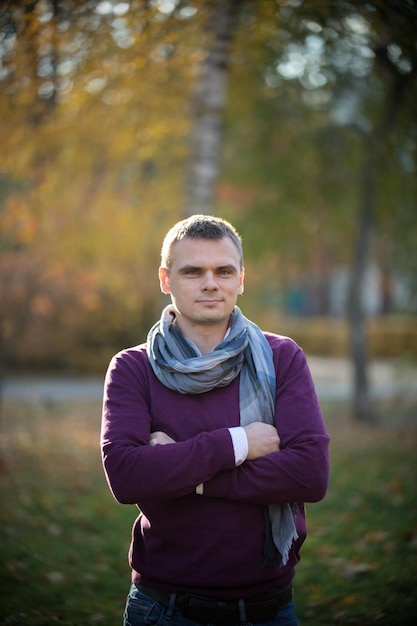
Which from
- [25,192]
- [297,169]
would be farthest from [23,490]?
[297,169]

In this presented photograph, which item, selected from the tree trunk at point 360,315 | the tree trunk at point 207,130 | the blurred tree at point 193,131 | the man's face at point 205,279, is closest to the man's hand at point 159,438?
the man's face at point 205,279

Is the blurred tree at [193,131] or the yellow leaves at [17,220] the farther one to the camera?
the yellow leaves at [17,220]

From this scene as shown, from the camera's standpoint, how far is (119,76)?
23.4 feet

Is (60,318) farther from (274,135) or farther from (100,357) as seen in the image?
(274,135)

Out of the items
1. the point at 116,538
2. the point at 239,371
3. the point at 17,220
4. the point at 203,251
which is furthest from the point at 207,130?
the point at 239,371

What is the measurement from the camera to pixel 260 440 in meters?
2.48

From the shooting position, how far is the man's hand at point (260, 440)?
8.09 ft

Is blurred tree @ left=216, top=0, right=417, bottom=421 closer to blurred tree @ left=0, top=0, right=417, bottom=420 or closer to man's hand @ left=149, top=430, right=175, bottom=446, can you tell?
blurred tree @ left=0, top=0, right=417, bottom=420

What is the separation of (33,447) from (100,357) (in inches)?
368

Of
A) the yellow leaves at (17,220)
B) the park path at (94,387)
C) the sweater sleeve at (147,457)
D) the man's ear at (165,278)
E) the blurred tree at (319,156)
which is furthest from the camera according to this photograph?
the park path at (94,387)

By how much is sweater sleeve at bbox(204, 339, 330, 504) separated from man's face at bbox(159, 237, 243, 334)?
36 centimetres

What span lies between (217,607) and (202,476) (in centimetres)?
48

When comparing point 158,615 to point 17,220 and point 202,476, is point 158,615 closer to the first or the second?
point 202,476

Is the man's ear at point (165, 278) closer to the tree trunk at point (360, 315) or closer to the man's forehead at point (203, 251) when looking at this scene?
the man's forehead at point (203, 251)
